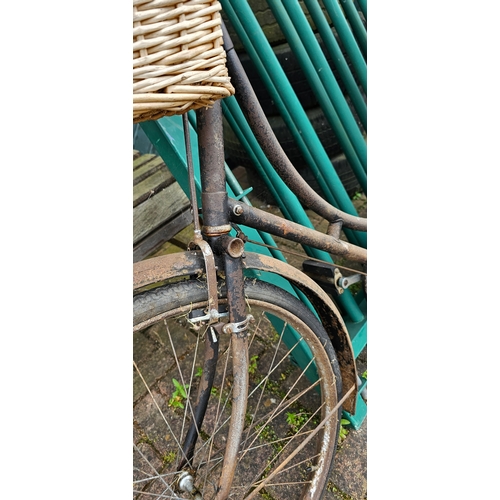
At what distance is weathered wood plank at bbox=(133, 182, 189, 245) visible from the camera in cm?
218

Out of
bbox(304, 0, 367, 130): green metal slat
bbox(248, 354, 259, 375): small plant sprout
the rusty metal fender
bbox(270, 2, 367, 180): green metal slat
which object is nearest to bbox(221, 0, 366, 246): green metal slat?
bbox(270, 2, 367, 180): green metal slat

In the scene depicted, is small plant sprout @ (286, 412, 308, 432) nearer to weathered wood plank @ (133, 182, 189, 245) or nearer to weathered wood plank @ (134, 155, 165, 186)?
weathered wood plank @ (133, 182, 189, 245)

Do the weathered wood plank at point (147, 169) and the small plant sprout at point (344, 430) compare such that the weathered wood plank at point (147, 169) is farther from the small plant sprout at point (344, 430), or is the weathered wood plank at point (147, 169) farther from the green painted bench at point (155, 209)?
the small plant sprout at point (344, 430)

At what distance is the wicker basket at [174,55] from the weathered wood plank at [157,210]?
1.66 metres

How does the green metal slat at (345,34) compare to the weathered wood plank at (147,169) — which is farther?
the weathered wood plank at (147,169)

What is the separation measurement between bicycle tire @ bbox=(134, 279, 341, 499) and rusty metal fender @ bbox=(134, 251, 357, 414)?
0.13ft

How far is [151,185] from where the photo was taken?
234 centimetres

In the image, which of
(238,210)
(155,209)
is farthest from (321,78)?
(155,209)

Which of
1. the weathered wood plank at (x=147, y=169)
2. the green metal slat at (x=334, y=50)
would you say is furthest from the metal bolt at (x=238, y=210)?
the weathered wood plank at (x=147, y=169)

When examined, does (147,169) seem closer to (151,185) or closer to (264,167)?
(151,185)

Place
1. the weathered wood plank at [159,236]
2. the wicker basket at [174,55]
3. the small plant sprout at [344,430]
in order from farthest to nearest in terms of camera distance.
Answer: the weathered wood plank at [159,236]
the small plant sprout at [344,430]
the wicker basket at [174,55]

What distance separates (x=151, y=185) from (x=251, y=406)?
139cm

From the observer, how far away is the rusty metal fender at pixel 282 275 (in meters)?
0.79

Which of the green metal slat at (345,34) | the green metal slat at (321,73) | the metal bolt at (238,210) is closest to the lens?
the metal bolt at (238,210)
